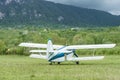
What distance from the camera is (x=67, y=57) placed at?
125ft

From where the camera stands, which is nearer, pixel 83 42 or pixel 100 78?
pixel 100 78

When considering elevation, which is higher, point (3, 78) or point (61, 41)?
point (61, 41)

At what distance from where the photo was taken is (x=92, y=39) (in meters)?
111

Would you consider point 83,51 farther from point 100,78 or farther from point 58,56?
point 100,78

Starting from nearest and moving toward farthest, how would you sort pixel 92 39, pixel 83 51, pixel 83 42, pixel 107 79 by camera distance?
1. pixel 107 79
2. pixel 83 51
3. pixel 83 42
4. pixel 92 39

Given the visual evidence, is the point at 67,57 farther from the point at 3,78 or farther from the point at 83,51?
the point at 83,51

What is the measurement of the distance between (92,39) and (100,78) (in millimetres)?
89802

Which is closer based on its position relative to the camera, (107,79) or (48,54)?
(107,79)

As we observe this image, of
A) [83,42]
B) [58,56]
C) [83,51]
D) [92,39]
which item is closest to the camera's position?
[58,56]

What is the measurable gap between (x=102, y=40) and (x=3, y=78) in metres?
96.1

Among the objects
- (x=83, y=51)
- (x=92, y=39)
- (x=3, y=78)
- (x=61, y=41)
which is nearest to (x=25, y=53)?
(x=83, y=51)

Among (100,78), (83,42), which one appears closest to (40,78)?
(100,78)

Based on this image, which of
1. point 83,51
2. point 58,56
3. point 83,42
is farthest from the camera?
point 83,42

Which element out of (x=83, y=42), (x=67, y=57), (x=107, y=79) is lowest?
(x=107, y=79)
